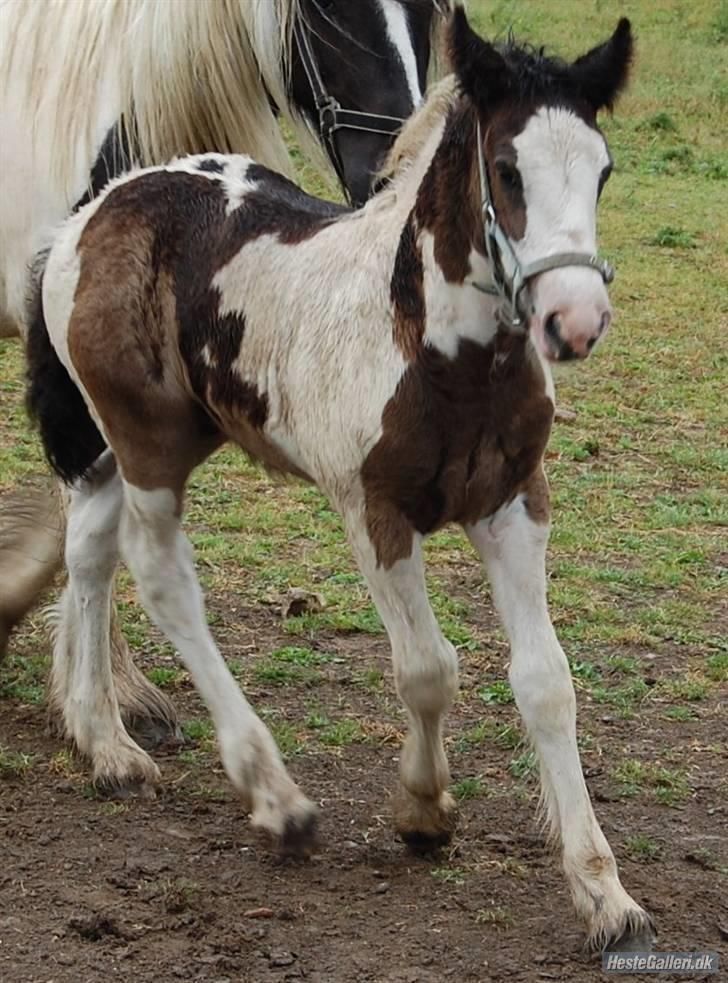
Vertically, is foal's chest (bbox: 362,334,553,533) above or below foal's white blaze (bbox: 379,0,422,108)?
below

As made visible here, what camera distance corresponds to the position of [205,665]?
13.2ft

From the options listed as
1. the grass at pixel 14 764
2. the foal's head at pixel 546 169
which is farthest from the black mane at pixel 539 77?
the grass at pixel 14 764

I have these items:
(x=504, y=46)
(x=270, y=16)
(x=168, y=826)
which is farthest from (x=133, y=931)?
(x=270, y=16)

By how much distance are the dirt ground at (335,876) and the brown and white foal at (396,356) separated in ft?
0.49

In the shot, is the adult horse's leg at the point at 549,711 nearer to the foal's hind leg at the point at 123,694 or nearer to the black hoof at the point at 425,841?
the black hoof at the point at 425,841

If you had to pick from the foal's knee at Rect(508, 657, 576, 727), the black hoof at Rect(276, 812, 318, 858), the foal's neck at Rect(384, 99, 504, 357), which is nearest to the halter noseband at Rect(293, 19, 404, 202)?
the foal's neck at Rect(384, 99, 504, 357)

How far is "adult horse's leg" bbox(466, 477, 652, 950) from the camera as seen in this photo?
3.39m

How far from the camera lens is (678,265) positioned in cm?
1100

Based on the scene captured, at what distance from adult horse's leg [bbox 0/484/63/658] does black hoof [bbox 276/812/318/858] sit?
145cm

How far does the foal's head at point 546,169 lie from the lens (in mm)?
3008

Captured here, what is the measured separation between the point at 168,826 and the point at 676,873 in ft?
4.09

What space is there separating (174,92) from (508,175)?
1626 millimetres

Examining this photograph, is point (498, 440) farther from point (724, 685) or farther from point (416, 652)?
point (724, 685)

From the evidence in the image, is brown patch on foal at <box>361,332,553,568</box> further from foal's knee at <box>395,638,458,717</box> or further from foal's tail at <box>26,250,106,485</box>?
foal's tail at <box>26,250,106,485</box>
